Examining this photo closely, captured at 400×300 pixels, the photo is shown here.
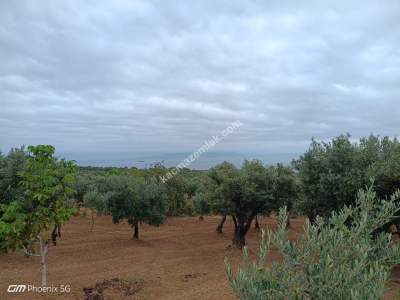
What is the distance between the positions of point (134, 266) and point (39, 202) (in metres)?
5.58

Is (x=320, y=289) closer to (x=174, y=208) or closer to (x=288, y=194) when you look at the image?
(x=288, y=194)

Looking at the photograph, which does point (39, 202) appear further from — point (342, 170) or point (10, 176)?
point (342, 170)

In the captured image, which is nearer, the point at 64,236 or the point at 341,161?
the point at 341,161

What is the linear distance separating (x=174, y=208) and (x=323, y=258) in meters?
33.2

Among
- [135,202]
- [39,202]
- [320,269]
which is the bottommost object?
[135,202]

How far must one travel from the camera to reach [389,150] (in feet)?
43.0

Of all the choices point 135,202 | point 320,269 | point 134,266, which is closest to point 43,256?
point 134,266

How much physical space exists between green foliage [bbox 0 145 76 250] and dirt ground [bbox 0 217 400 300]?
186 cm

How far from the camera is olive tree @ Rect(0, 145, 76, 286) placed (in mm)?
9867

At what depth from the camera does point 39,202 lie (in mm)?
10992

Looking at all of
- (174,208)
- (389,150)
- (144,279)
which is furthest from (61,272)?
(174,208)

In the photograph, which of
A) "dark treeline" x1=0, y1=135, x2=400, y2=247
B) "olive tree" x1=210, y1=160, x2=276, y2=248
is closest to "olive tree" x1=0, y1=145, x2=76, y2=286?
"dark treeline" x1=0, y1=135, x2=400, y2=247

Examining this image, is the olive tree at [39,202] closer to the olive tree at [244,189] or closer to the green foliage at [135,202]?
the olive tree at [244,189]

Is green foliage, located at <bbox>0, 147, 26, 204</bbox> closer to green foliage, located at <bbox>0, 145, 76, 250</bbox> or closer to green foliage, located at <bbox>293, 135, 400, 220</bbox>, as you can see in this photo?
green foliage, located at <bbox>0, 145, 76, 250</bbox>
